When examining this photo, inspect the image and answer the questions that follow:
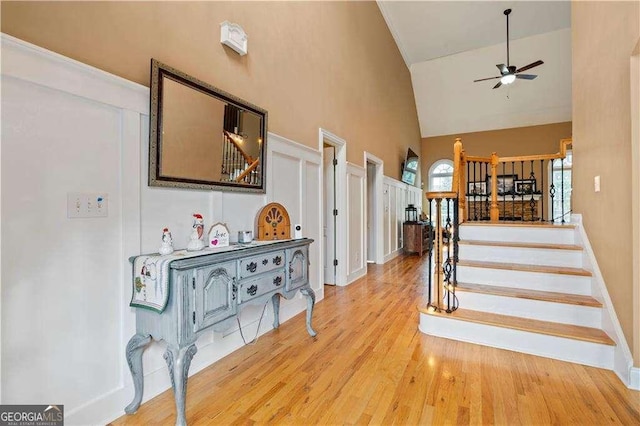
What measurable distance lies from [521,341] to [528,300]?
15.7 inches

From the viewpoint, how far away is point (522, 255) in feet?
9.91

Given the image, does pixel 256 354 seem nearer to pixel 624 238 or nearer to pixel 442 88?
pixel 624 238

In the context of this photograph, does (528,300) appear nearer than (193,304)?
No

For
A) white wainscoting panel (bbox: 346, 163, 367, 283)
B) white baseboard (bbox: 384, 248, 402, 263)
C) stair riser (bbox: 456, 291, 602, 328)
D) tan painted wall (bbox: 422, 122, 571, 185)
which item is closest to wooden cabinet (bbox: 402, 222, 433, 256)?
white baseboard (bbox: 384, 248, 402, 263)

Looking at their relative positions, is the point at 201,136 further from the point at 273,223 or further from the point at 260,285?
the point at 260,285

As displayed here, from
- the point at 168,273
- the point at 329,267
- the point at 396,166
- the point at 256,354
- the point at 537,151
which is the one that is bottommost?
the point at 256,354

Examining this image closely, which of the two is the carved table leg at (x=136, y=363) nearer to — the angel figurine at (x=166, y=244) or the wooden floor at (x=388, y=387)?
the wooden floor at (x=388, y=387)

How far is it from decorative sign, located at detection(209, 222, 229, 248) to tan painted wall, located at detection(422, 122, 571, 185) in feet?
28.8

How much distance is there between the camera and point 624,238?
6.57 feet

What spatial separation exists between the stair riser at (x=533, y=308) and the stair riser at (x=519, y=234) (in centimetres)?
98

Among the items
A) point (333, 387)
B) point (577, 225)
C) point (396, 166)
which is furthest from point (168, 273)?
point (396, 166)

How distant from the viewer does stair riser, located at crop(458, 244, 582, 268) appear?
2.80 m

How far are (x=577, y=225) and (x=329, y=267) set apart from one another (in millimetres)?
2985

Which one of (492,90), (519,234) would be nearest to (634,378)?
(519,234)
